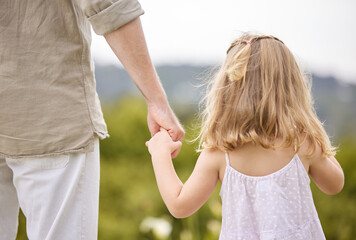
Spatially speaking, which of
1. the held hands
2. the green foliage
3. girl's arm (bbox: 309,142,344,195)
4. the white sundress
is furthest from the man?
the green foliage

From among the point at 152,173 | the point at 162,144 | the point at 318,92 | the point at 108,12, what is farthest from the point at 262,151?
the point at 318,92

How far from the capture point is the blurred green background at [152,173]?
4301mm

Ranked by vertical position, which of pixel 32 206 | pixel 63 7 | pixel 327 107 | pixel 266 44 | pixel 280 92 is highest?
pixel 63 7

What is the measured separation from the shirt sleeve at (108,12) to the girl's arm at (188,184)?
0.54 metres

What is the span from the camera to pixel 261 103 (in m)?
1.53

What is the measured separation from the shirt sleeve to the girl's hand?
Result: 50 centimetres

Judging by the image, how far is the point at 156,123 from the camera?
6.06 feet

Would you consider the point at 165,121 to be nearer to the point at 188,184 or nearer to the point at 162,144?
the point at 162,144

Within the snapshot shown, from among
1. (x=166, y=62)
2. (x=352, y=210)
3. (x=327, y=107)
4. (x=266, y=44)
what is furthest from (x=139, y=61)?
(x=166, y=62)

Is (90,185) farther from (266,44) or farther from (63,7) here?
(266,44)

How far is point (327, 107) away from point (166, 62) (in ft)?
10.2

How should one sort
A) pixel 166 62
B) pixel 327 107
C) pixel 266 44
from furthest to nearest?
pixel 166 62 < pixel 327 107 < pixel 266 44

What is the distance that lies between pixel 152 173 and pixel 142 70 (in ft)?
12.4

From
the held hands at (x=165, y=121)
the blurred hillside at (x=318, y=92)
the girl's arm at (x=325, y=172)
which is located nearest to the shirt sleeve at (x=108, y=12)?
the held hands at (x=165, y=121)
